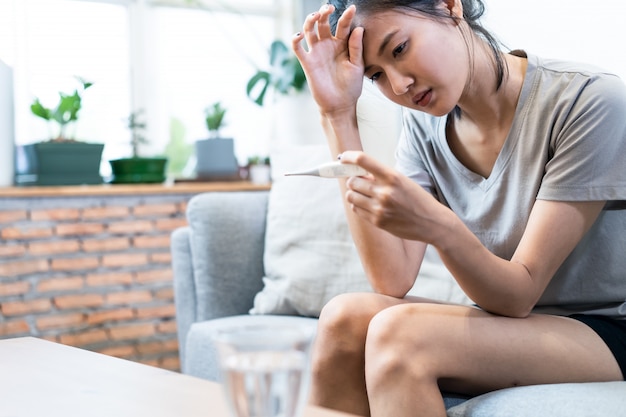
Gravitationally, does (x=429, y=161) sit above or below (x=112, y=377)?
above

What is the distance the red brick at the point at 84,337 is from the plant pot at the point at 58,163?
57cm

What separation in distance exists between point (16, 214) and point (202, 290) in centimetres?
93

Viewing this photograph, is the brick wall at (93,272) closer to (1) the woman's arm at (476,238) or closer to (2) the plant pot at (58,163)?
(2) the plant pot at (58,163)

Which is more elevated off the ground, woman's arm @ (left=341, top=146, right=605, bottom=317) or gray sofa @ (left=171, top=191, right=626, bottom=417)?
woman's arm @ (left=341, top=146, right=605, bottom=317)

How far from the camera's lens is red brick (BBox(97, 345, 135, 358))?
2.92m

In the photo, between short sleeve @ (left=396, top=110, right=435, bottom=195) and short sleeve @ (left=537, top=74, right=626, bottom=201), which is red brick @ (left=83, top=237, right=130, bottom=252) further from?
short sleeve @ (left=537, top=74, right=626, bottom=201)

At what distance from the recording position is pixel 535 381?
1219mm

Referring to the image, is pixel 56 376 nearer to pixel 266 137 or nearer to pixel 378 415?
pixel 378 415

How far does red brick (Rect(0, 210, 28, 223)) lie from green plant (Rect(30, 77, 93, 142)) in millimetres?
363

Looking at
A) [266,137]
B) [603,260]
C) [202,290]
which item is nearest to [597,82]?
[603,260]

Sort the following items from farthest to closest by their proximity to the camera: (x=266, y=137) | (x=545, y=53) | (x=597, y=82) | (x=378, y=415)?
1. (x=266, y=137)
2. (x=545, y=53)
3. (x=597, y=82)
4. (x=378, y=415)

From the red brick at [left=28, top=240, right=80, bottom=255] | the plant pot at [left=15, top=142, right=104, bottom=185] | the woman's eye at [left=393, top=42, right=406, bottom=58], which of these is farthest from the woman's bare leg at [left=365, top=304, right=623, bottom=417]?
the plant pot at [left=15, top=142, right=104, bottom=185]

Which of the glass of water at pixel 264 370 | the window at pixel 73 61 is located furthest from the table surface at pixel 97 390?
the window at pixel 73 61

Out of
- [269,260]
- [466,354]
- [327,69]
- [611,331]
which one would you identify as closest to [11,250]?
[269,260]
